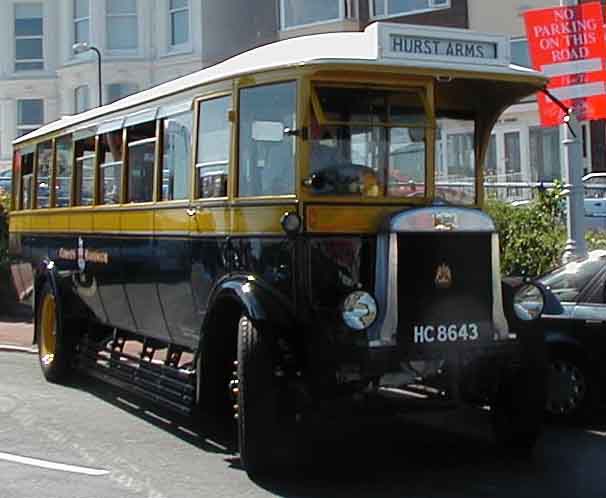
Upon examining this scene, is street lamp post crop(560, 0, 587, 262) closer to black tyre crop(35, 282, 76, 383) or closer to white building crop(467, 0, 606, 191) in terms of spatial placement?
black tyre crop(35, 282, 76, 383)

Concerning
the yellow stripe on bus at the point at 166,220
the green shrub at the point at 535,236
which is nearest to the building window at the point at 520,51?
the green shrub at the point at 535,236

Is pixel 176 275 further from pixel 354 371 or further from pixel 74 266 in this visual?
pixel 74 266

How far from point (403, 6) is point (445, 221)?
22749 mm

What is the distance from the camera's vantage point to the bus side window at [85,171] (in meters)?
10.8

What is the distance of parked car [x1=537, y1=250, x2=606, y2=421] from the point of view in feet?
28.8

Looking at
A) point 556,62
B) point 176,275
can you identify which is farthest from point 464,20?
point 176,275

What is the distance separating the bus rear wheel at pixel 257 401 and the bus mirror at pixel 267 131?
1349 mm

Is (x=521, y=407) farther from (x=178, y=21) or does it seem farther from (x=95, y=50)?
(x=178, y=21)

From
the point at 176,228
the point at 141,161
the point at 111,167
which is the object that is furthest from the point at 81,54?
the point at 176,228

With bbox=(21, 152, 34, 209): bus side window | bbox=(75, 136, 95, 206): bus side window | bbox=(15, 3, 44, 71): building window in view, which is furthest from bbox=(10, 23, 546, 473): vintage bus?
bbox=(15, 3, 44, 71): building window

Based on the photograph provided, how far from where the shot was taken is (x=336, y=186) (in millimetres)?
7348

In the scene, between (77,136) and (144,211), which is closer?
(144,211)

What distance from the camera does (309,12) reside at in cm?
3047

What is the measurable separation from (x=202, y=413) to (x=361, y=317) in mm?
1674
